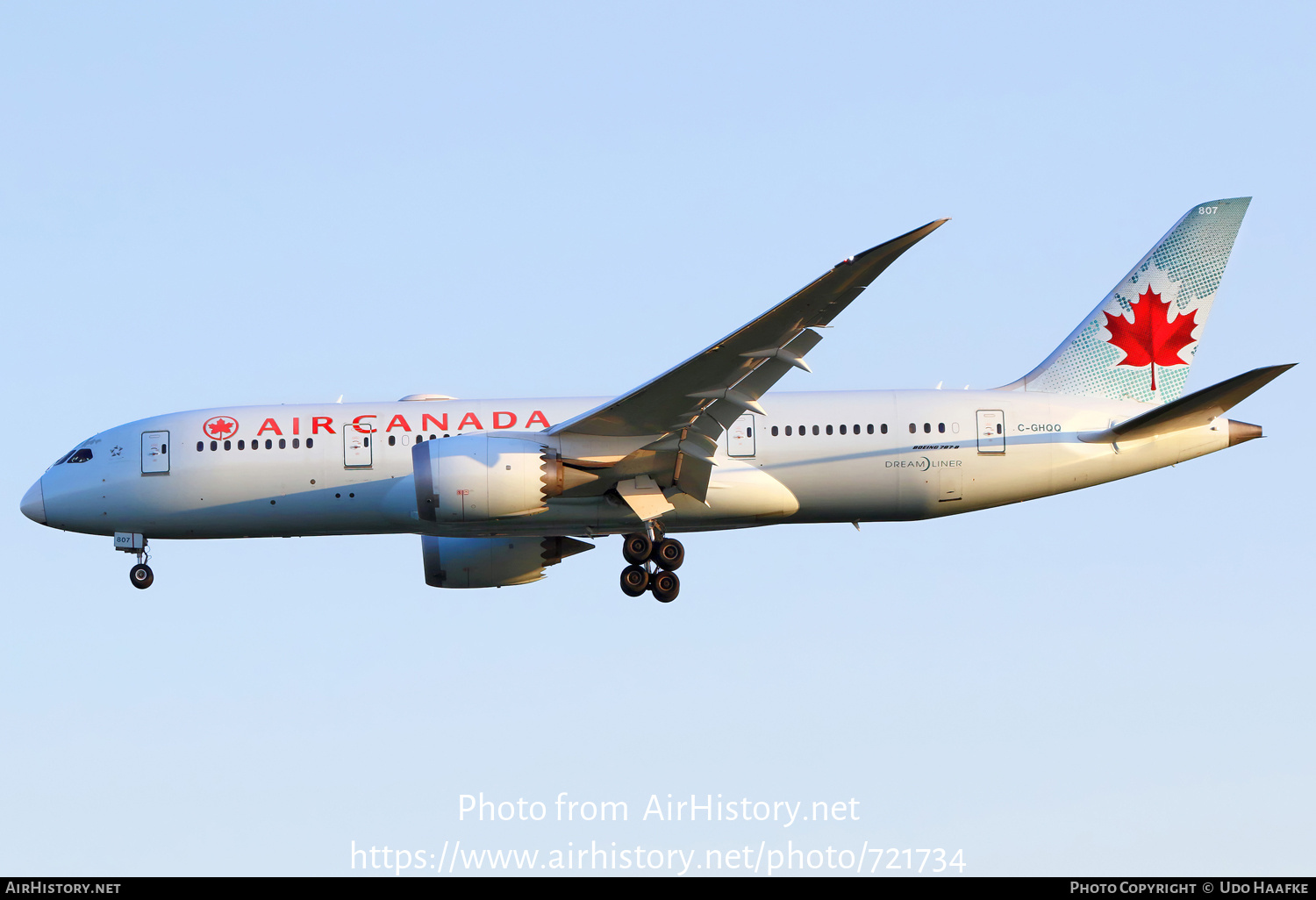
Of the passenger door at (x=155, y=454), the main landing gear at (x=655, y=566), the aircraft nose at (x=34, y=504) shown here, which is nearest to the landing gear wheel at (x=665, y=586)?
the main landing gear at (x=655, y=566)

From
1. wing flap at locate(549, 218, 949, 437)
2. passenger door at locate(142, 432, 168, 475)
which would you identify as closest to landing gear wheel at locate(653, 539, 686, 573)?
wing flap at locate(549, 218, 949, 437)

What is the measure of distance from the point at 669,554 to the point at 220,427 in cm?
764

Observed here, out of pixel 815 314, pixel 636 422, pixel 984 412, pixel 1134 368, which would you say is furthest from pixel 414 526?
pixel 1134 368

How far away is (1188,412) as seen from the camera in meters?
23.1

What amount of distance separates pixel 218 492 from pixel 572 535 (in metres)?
5.77

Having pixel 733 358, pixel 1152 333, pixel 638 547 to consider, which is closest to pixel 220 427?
pixel 638 547

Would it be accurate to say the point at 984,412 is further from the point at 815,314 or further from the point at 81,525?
the point at 81,525

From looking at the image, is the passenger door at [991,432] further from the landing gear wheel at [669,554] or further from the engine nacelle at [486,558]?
the engine nacelle at [486,558]

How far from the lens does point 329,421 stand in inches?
934

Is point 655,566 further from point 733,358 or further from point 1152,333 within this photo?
point 1152,333

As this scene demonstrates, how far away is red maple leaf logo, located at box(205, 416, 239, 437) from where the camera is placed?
23906mm

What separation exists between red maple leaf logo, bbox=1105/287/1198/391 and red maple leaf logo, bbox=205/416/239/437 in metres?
14.9

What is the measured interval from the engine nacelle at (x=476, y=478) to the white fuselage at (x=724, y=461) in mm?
1617

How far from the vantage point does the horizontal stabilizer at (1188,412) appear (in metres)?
21.7
